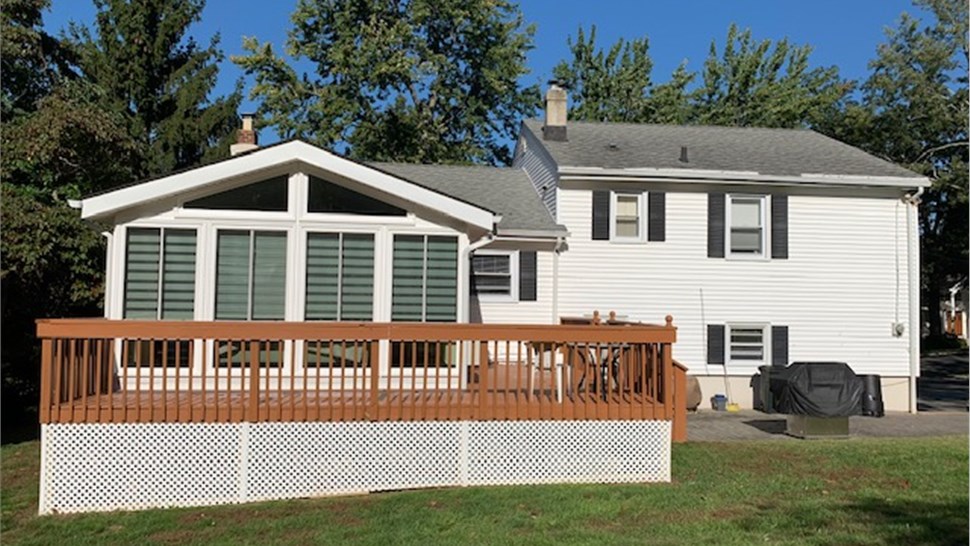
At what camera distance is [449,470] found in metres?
6.84

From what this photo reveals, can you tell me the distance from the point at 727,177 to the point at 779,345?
3.57 metres

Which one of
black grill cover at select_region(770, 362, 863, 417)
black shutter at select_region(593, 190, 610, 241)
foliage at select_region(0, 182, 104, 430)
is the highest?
black shutter at select_region(593, 190, 610, 241)

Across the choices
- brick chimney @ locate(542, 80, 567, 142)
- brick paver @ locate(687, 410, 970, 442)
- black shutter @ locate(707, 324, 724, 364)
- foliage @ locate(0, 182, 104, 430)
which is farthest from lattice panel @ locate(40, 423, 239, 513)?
brick chimney @ locate(542, 80, 567, 142)

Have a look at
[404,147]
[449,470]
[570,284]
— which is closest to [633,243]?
[570,284]

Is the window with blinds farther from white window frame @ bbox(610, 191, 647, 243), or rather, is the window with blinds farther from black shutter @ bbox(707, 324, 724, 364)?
black shutter @ bbox(707, 324, 724, 364)

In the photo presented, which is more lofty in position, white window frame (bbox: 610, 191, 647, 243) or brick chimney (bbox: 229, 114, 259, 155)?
brick chimney (bbox: 229, 114, 259, 155)

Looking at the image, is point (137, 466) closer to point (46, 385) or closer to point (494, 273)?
point (46, 385)

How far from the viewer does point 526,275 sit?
12.8 metres

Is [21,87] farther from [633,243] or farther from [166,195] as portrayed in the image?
[633,243]

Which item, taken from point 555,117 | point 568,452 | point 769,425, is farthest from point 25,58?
point 769,425

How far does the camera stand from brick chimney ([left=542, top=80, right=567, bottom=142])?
15.7 meters

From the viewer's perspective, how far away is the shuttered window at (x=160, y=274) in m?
8.00

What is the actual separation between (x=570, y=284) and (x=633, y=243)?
1.56 m

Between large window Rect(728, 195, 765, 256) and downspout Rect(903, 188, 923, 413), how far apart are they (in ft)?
10.4
